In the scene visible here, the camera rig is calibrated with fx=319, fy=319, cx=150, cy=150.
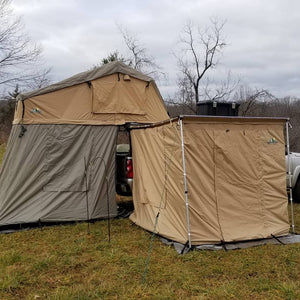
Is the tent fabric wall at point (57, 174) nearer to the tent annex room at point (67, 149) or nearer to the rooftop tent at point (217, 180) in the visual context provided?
the tent annex room at point (67, 149)

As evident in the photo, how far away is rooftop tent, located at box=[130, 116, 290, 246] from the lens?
15.9 ft

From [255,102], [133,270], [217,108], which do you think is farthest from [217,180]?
[255,102]

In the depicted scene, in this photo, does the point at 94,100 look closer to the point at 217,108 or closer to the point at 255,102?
Result: the point at 217,108

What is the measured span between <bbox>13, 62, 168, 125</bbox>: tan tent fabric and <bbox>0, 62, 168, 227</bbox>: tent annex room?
0.02 meters

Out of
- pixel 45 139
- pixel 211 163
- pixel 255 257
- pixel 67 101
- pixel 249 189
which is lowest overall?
pixel 255 257

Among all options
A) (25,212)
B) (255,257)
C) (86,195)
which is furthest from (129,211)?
(255,257)

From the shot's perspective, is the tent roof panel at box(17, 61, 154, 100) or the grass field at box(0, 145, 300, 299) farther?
the tent roof panel at box(17, 61, 154, 100)

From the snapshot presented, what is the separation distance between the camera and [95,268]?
4.19 meters

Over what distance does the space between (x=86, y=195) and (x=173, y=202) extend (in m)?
2.07

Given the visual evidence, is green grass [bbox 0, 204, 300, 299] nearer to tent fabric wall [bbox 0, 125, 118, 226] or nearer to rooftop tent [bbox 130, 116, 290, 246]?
rooftop tent [bbox 130, 116, 290, 246]

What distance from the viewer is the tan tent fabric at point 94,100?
6.20 meters

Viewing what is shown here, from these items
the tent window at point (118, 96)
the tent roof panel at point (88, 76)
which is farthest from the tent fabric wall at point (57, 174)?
the tent roof panel at point (88, 76)

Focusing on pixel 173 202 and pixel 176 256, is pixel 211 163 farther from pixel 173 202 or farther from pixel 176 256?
pixel 176 256

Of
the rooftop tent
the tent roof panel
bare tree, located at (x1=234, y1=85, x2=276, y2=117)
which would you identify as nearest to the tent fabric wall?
the tent roof panel
